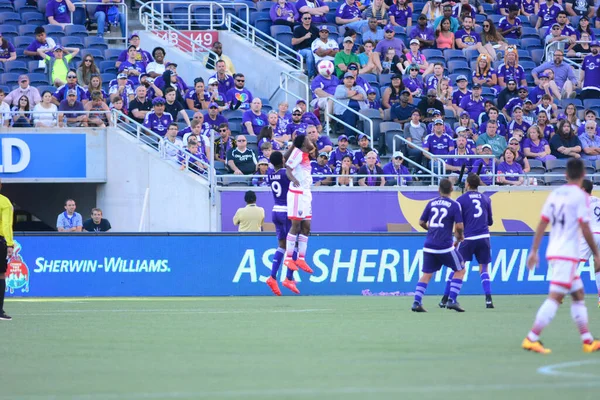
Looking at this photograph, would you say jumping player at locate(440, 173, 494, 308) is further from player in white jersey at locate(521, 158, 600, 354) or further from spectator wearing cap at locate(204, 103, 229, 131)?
spectator wearing cap at locate(204, 103, 229, 131)

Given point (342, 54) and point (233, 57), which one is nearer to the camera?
Result: point (342, 54)

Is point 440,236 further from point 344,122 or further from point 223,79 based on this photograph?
point 223,79

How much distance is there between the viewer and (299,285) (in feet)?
70.6

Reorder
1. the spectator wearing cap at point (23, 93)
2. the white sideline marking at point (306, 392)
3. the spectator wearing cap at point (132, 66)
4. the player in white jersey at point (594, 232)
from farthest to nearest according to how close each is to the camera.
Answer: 1. the spectator wearing cap at point (132, 66)
2. the spectator wearing cap at point (23, 93)
3. the player in white jersey at point (594, 232)
4. the white sideline marking at point (306, 392)

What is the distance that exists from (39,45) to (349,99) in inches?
292

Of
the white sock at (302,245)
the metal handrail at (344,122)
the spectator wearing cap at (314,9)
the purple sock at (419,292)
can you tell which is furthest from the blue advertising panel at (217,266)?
the spectator wearing cap at (314,9)

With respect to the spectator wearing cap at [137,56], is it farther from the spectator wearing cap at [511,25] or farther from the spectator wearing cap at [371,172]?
the spectator wearing cap at [511,25]

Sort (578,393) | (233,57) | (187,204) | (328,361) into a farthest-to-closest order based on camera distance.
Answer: (233,57) → (187,204) → (328,361) → (578,393)

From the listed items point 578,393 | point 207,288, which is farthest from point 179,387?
point 207,288

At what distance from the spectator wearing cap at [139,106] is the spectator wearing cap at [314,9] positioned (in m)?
6.00

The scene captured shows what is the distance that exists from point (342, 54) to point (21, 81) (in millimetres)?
7923

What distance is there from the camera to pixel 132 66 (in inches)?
1033

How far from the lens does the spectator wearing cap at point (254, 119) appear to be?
83.2 feet

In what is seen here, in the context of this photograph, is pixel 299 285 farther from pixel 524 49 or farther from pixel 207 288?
pixel 524 49
